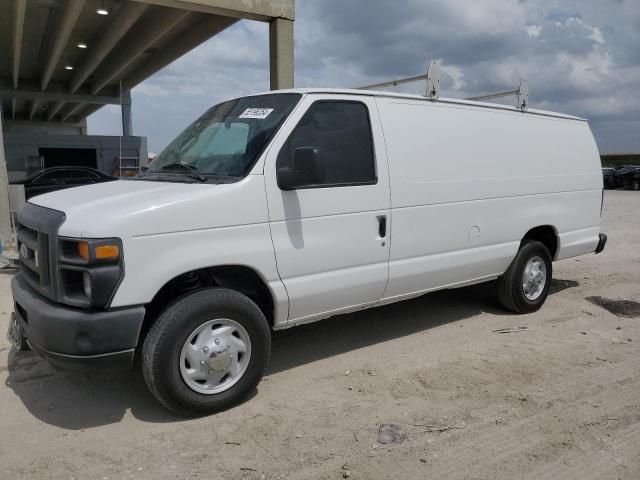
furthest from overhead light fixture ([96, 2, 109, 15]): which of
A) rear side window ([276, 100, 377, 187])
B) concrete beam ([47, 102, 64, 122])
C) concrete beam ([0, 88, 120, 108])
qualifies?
concrete beam ([47, 102, 64, 122])

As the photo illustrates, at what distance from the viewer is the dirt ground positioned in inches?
119

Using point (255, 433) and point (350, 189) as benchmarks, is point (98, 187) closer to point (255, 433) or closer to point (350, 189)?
point (350, 189)

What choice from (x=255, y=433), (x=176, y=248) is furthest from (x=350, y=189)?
(x=255, y=433)

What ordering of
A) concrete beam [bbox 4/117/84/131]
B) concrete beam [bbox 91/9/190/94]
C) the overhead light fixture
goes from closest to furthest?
concrete beam [bbox 91/9/190/94]
the overhead light fixture
concrete beam [bbox 4/117/84/131]

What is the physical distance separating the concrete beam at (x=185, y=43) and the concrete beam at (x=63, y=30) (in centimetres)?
285

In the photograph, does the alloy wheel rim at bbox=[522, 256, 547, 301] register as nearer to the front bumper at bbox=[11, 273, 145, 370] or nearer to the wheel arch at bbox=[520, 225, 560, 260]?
the wheel arch at bbox=[520, 225, 560, 260]

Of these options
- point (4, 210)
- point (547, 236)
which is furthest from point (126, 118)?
point (547, 236)

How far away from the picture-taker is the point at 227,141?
405 cm

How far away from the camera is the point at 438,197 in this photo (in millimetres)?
4723

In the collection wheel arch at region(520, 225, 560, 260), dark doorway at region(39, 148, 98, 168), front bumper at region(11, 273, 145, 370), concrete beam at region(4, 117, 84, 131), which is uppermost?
concrete beam at region(4, 117, 84, 131)

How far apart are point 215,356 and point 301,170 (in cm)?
136

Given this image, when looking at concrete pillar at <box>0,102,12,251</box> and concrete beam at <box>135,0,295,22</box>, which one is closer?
concrete pillar at <box>0,102,12,251</box>

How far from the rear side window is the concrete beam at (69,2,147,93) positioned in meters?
10.5

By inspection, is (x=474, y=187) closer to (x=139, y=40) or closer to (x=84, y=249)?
(x=84, y=249)
